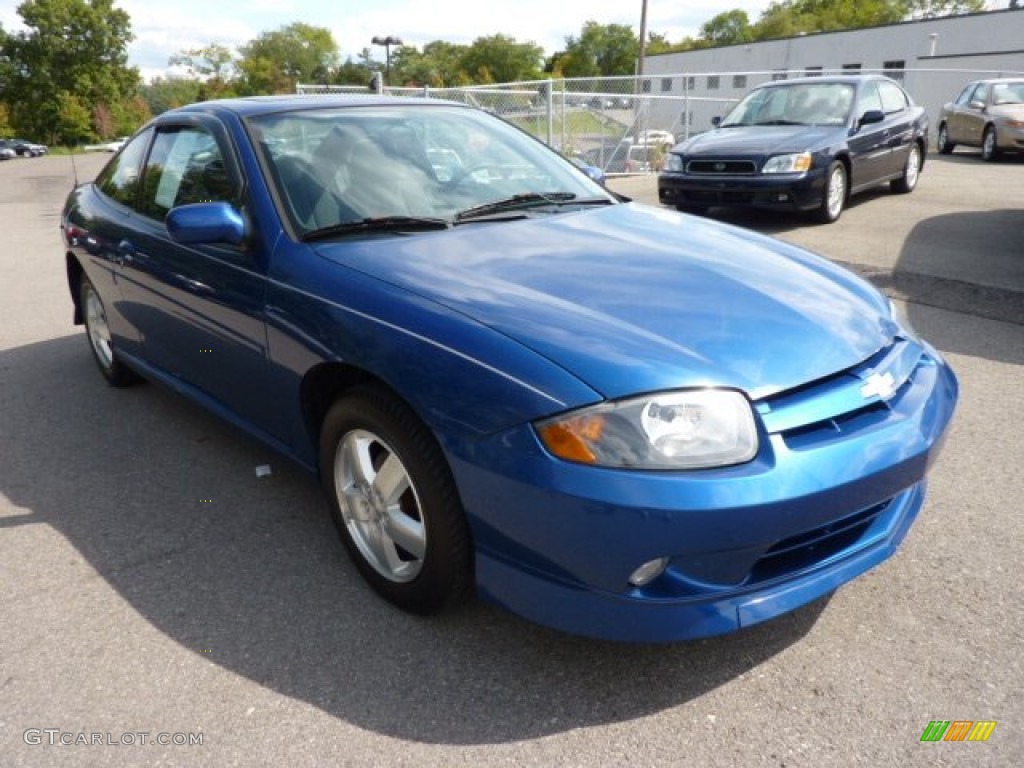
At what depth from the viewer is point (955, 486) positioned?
3291 mm

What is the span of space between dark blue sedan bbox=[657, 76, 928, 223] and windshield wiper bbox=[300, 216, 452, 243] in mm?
6131

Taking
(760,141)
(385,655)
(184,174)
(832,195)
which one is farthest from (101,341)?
(832,195)

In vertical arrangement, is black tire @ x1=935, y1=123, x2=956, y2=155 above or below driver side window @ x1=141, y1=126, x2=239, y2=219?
below

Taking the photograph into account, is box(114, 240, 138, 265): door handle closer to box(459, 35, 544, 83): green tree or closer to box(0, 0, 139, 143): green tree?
box(0, 0, 139, 143): green tree

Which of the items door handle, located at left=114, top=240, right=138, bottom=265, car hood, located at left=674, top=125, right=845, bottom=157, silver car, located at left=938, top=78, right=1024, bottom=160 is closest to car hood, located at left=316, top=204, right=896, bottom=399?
door handle, located at left=114, top=240, right=138, bottom=265

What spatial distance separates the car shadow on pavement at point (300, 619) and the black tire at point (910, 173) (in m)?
9.66

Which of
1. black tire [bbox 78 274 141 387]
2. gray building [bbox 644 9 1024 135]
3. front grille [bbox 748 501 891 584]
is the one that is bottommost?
black tire [bbox 78 274 141 387]

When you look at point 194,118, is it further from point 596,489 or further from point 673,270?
point 596,489

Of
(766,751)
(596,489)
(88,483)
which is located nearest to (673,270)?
(596,489)

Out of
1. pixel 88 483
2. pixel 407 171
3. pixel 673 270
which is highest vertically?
pixel 407 171

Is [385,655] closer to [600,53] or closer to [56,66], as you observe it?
[56,66]

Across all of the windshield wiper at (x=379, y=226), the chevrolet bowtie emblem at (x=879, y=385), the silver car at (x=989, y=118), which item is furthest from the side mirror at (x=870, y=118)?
the silver car at (x=989, y=118)

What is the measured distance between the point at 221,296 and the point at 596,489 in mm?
1865

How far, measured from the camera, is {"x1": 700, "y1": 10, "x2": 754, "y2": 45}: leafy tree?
333 feet
